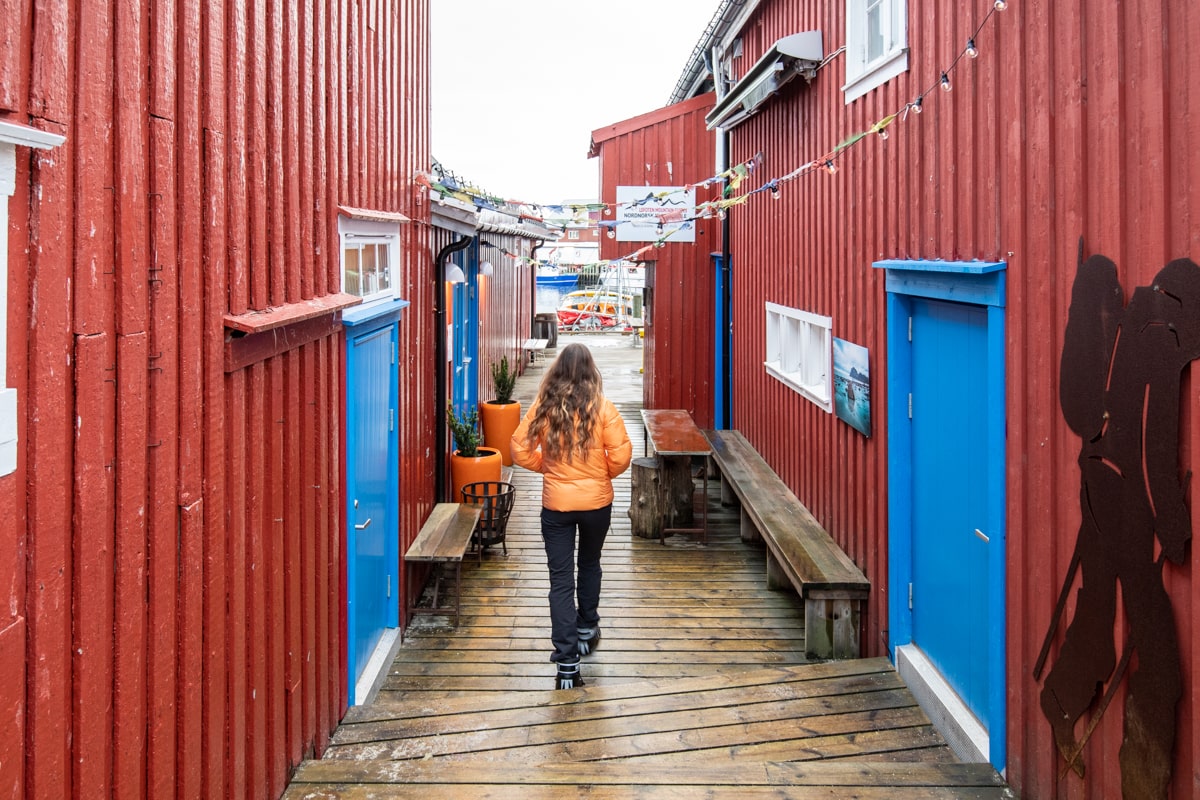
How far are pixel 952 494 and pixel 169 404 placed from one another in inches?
139

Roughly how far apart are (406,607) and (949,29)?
4.68m

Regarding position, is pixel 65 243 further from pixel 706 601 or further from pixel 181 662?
pixel 706 601

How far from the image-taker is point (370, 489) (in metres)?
5.58

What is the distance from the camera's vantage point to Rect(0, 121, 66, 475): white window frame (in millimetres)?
1886

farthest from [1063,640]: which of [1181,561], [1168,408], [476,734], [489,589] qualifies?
[489,589]

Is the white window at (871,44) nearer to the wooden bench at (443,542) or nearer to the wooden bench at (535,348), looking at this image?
the wooden bench at (443,542)

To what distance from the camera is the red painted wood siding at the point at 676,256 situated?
42.7ft

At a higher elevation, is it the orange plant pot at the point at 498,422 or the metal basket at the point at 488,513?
the orange plant pot at the point at 498,422

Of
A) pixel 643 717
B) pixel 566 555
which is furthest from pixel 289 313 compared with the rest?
pixel 643 717

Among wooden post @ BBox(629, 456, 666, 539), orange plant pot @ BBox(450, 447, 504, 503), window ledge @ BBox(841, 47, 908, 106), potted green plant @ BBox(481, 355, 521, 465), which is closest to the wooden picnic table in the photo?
wooden post @ BBox(629, 456, 666, 539)

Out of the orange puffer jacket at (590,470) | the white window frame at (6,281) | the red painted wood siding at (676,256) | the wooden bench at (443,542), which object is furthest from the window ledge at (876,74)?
the red painted wood siding at (676,256)

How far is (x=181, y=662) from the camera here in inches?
113

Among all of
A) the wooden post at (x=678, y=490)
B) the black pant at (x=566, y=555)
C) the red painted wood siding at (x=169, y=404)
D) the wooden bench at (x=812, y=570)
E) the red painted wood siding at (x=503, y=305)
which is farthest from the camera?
the red painted wood siding at (x=503, y=305)

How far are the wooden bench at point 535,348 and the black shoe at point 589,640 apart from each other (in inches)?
637
